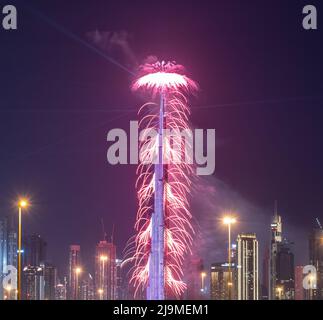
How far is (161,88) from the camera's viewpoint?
103 ft

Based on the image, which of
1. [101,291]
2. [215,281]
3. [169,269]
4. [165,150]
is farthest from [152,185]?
[101,291]

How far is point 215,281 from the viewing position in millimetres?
65750

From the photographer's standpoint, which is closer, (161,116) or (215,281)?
(161,116)
